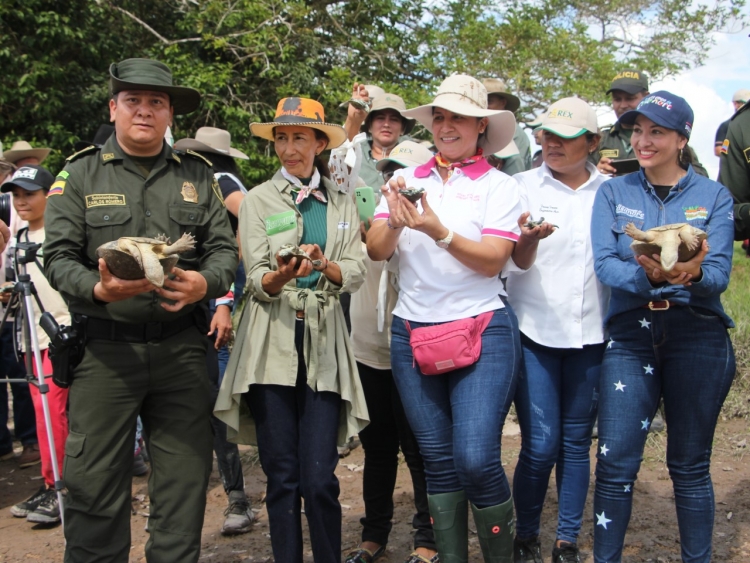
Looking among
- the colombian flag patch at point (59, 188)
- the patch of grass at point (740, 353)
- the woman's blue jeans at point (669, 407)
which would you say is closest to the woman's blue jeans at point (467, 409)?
the woman's blue jeans at point (669, 407)

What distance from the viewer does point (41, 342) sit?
507 cm

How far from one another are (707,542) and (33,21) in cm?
1031

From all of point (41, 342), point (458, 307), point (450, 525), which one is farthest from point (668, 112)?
point (41, 342)

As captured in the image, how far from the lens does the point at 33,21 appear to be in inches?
400

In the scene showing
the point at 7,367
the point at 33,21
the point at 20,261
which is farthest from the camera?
the point at 33,21

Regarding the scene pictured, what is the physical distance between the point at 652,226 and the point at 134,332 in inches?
94.3

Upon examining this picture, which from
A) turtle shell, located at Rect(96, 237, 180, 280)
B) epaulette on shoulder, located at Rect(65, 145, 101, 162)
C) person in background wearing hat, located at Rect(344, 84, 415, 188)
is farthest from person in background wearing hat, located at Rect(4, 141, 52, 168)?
turtle shell, located at Rect(96, 237, 180, 280)

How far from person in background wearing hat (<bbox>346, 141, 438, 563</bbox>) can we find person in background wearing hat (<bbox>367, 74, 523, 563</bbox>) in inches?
15.6

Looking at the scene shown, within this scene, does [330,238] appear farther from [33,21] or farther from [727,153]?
[33,21]

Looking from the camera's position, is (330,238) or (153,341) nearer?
(153,341)

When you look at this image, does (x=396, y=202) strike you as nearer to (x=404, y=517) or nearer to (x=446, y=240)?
(x=446, y=240)

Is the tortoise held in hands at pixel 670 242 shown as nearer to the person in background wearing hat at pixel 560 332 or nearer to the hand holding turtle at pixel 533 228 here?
the hand holding turtle at pixel 533 228

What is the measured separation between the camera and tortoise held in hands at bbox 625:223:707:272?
3025 millimetres

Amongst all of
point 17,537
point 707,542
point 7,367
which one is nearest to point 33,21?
point 7,367
